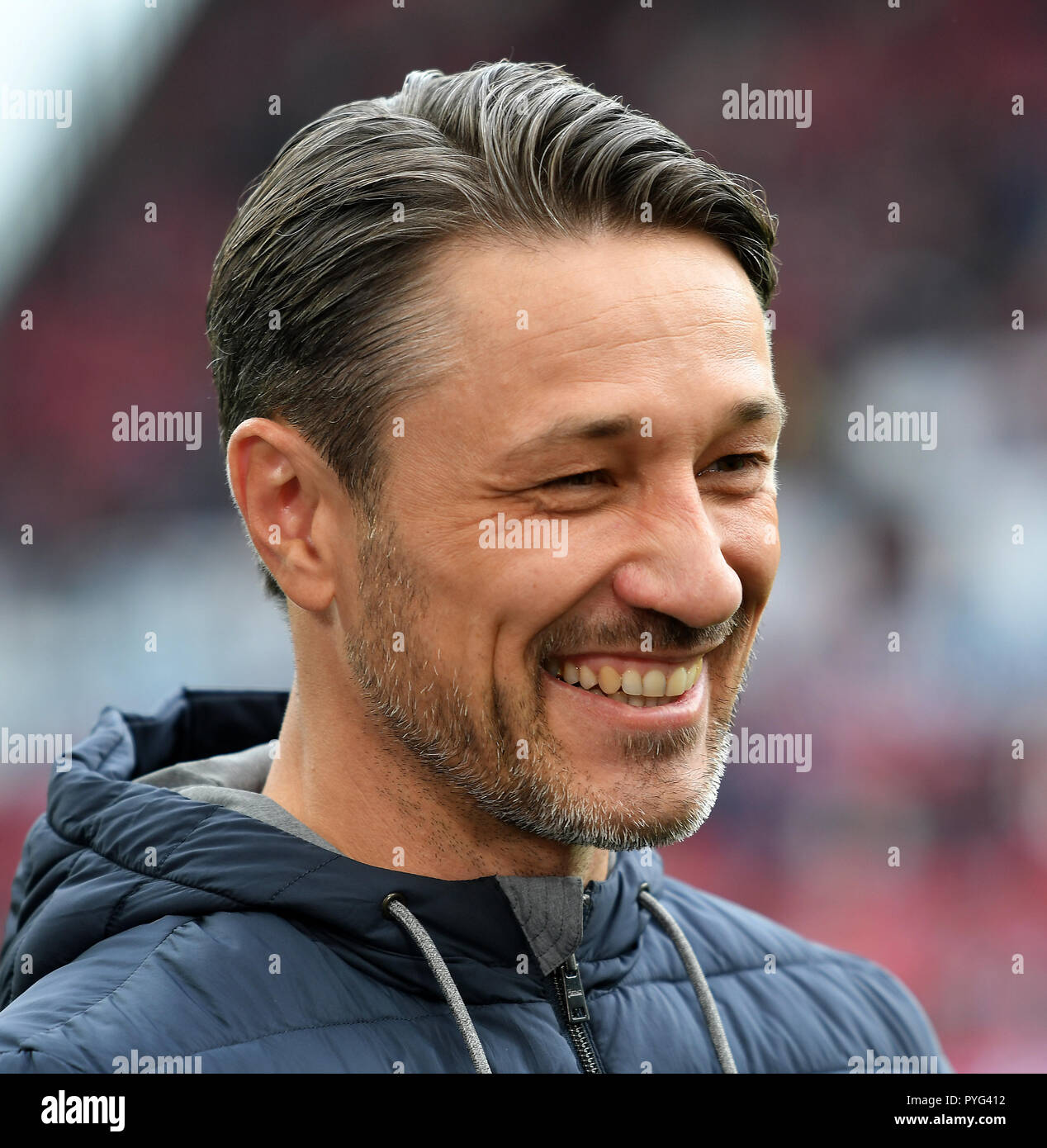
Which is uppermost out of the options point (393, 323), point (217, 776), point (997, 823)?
point (393, 323)

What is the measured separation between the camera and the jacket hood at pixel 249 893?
1306 millimetres

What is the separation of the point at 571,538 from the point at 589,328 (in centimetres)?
20

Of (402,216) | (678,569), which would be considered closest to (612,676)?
(678,569)

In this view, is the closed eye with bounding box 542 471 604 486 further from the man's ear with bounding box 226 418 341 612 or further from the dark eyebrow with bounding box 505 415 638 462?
the man's ear with bounding box 226 418 341 612

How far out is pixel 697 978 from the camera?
152cm

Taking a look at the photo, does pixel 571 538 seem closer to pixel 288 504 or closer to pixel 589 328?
pixel 589 328

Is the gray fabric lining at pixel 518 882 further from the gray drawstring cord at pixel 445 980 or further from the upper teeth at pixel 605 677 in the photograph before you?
the upper teeth at pixel 605 677

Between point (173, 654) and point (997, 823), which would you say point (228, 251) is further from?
point (997, 823)

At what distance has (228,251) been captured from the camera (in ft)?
4.98

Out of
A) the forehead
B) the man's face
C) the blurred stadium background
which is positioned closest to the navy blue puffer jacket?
the man's face

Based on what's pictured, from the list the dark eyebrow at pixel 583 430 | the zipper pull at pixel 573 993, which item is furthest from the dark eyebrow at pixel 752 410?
the zipper pull at pixel 573 993

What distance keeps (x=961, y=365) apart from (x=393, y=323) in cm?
515

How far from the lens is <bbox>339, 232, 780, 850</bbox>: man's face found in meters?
1.28
